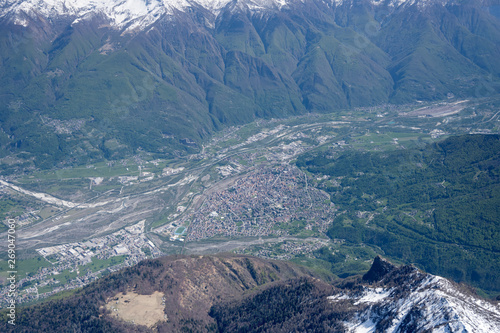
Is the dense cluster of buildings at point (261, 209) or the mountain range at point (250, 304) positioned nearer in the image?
the mountain range at point (250, 304)

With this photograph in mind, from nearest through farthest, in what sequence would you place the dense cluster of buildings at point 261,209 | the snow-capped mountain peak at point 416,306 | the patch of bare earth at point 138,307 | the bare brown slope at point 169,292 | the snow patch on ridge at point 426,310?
the snow patch on ridge at point 426,310, the snow-capped mountain peak at point 416,306, the bare brown slope at point 169,292, the patch of bare earth at point 138,307, the dense cluster of buildings at point 261,209

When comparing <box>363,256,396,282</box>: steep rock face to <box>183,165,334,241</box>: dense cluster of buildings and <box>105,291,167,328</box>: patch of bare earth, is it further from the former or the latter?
<box>183,165,334,241</box>: dense cluster of buildings

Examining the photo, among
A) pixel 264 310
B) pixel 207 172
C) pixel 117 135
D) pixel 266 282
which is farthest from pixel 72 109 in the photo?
pixel 264 310

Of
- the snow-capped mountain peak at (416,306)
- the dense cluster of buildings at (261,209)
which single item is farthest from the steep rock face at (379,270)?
the dense cluster of buildings at (261,209)

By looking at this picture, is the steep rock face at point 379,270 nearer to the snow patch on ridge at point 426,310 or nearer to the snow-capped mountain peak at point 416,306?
the snow-capped mountain peak at point 416,306

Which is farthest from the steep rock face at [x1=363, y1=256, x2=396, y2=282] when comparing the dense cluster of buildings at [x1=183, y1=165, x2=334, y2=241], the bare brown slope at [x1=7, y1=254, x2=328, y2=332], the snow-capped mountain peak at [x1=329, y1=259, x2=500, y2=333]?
the dense cluster of buildings at [x1=183, y1=165, x2=334, y2=241]

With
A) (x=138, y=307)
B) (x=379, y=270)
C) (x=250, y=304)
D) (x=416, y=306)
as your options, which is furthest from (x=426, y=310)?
(x=138, y=307)

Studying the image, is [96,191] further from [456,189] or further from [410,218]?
[456,189]
